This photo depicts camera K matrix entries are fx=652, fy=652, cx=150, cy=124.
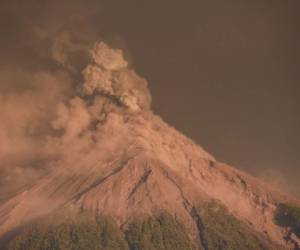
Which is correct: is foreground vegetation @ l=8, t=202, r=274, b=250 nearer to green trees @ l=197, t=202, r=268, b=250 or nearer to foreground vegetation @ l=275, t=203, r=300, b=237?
green trees @ l=197, t=202, r=268, b=250

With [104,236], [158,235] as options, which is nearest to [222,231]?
A: [158,235]

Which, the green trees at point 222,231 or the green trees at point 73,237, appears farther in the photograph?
the green trees at point 73,237

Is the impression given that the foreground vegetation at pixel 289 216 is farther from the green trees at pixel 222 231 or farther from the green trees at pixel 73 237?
the green trees at pixel 73 237

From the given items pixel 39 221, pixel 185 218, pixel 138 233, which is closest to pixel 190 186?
pixel 185 218

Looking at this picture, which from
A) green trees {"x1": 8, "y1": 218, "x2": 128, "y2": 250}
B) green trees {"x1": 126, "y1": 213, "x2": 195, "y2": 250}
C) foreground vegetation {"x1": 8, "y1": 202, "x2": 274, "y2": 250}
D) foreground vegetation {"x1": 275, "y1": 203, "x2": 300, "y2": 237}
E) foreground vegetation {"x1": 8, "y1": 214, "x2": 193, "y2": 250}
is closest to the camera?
green trees {"x1": 126, "y1": 213, "x2": 195, "y2": 250}

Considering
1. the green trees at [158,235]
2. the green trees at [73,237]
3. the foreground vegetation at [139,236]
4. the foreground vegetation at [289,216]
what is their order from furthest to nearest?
1. the foreground vegetation at [289,216]
2. the green trees at [73,237]
3. the foreground vegetation at [139,236]
4. the green trees at [158,235]

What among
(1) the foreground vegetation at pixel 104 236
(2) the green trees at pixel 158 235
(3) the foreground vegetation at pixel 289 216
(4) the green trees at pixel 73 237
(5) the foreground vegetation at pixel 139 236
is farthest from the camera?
(3) the foreground vegetation at pixel 289 216

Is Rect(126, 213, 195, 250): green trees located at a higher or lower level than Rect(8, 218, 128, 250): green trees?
higher

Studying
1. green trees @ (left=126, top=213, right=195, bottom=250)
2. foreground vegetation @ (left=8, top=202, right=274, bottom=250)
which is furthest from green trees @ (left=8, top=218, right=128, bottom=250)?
green trees @ (left=126, top=213, right=195, bottom=250)

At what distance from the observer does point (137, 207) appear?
439ft

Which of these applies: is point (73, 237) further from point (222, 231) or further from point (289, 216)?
point (289, 216)

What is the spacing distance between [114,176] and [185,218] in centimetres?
2093

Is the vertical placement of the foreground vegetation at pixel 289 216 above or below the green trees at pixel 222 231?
above

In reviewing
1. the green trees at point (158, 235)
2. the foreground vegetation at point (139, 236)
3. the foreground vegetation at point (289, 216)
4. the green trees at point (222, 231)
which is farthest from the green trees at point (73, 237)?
the foreground vegetation at point (289, 216)
